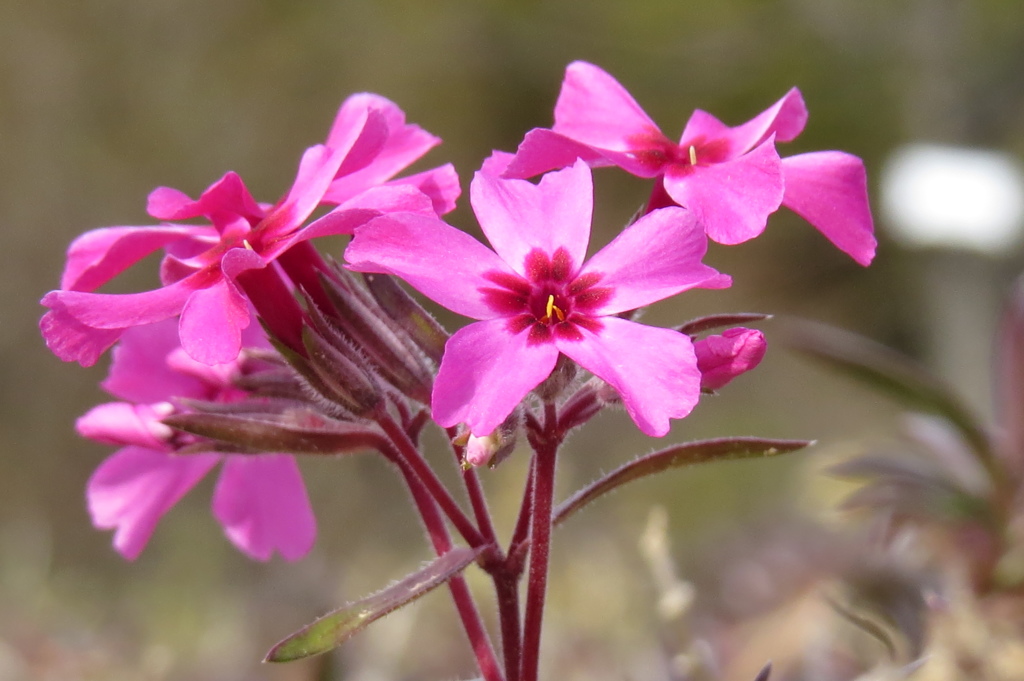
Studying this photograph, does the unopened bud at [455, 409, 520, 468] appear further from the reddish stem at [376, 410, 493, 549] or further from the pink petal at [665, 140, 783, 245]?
the pink petal at [665, 140, 783, 245]

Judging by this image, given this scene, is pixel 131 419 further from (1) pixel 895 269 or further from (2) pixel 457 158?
(1) pixel 895 269

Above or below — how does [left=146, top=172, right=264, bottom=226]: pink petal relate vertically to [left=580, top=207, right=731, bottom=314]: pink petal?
above

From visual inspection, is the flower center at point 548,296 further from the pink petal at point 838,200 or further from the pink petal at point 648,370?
the pink petal at point 838,200

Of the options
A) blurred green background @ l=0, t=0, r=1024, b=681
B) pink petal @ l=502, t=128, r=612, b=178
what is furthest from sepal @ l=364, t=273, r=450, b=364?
blurred green background @ l=0, t=0, r=1024, b=681

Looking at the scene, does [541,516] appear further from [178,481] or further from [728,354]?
[178,481]

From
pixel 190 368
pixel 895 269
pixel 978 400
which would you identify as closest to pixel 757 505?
pixel 978 400
